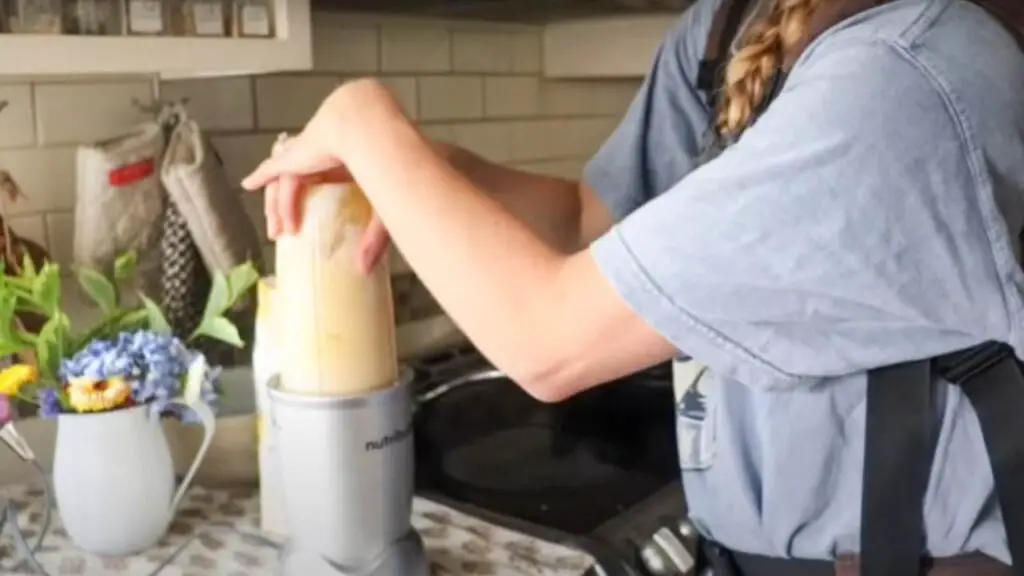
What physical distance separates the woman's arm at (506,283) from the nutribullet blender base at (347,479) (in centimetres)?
18

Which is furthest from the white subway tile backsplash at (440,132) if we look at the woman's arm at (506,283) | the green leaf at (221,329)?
the woman's arm at (506,283)

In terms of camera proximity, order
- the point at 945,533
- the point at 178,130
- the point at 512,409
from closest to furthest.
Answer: the point at 945,533, the point at 178,130, the point at 512,409

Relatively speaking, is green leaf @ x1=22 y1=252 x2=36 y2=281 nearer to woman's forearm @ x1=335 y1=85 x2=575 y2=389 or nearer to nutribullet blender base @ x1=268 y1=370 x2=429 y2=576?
nutribullet blender base @ x1=268 y1=370 x2=429 y2=576

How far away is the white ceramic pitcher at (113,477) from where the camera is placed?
3.26ft

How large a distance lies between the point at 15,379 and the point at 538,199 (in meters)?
0.49

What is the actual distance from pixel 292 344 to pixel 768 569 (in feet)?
1.30

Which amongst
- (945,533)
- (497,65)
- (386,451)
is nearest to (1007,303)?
(945,533)

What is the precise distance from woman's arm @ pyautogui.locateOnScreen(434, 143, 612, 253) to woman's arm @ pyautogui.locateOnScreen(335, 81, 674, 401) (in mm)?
348

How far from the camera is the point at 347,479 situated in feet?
2.93

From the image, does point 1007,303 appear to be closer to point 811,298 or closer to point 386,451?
point 811,298

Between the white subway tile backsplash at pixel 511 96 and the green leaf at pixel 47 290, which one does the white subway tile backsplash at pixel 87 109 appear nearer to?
the green leaf at pixel 47 290

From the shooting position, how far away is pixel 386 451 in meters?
0.91

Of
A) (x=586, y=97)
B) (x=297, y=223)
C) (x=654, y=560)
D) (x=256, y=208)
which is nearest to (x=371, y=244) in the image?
(x=297, y=223)

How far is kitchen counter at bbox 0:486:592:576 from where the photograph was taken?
101 centimetres
